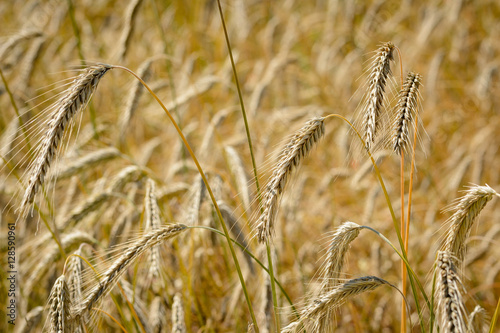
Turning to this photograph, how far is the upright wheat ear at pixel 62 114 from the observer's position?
1.13 metres

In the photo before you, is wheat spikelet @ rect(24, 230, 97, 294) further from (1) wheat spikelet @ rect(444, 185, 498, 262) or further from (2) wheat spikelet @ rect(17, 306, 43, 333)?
(1) wheat spikelet @ rect(444, 185, 498, 262)

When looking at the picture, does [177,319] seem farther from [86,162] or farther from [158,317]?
[86,162]

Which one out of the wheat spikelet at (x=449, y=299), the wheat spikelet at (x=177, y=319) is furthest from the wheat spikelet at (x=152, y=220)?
the wheat spikelet at (x=449, y=299)

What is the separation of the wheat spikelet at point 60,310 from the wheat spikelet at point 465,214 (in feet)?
3.61

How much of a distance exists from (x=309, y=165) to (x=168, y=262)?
81.3 inches

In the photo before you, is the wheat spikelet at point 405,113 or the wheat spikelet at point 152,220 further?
the wheat spikelet at point 152,220

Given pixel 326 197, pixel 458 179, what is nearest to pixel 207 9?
pixel 326 197

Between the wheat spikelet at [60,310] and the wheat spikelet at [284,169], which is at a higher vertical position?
the wheat spikelet at [284,169]

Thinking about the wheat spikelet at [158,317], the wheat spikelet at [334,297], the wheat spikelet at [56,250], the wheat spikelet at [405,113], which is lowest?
the wheat spikelet at [158,317]

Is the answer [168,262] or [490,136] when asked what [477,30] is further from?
[168,262]

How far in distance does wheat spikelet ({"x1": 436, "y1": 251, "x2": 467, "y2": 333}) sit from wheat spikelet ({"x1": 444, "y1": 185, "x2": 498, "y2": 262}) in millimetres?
135

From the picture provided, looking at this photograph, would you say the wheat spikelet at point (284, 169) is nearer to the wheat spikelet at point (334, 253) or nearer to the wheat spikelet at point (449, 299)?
the wheat spikelet at point (334, 253)

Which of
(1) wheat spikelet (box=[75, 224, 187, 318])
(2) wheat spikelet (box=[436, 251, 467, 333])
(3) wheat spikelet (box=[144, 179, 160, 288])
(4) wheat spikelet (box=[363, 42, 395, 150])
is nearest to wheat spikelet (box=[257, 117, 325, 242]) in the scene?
(4) wheat spikelet (box=[363, 42, 395, 150])

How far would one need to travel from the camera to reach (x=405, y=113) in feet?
3.82
